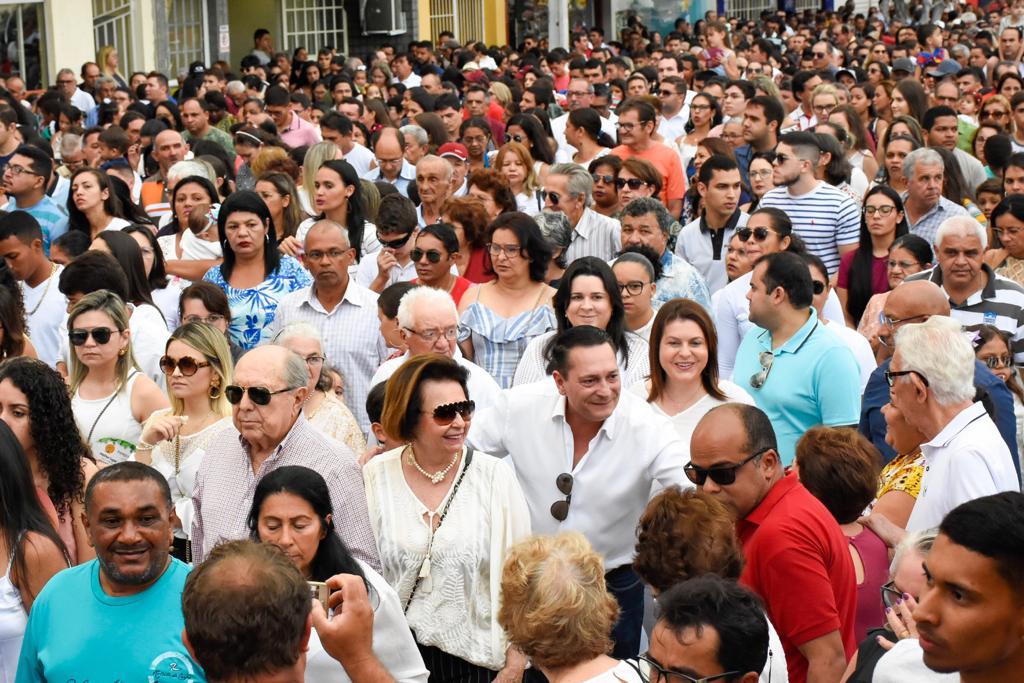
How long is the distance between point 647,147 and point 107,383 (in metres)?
6.28

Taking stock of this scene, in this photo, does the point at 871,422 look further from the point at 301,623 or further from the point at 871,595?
the point at 301,623

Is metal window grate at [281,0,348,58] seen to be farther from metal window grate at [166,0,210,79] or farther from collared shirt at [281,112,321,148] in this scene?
collared shirt at [281,112,321,148]

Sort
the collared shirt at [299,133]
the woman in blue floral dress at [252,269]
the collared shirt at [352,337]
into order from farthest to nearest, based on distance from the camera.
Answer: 1. the collared shirt at [299,133]
2. the woman in blue floral dress at [252,269]
3. the collared shirt at [352,337]

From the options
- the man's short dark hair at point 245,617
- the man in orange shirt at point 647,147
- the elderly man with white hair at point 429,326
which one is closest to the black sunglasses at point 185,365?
the elderly man with white hair at point 429,326

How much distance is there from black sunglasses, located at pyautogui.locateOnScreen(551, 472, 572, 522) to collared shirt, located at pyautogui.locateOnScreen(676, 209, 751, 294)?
398 cm

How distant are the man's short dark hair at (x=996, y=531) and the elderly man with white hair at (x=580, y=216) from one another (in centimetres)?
617

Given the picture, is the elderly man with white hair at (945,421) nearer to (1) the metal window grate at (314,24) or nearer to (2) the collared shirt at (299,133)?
(2) the collared shirt at (299,133)

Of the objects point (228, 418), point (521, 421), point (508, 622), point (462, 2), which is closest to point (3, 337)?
point (228, 418)

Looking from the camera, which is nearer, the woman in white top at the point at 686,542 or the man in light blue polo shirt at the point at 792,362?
the woman in white top at the point at 686,542

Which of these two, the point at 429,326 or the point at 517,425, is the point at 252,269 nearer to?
the point at 429,326

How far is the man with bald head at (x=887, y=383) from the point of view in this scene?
5859 mm

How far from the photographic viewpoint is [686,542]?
4.23 m

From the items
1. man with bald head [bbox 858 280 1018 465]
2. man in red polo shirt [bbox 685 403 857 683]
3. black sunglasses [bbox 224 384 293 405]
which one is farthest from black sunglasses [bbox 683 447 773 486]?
black sunglasses [bbox 224 384 293 405]

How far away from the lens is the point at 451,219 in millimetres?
8867
